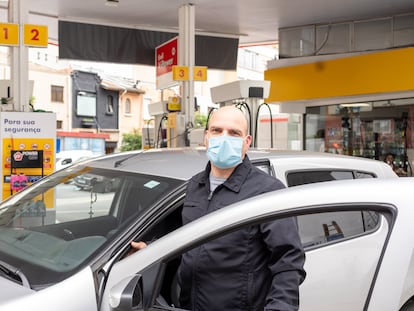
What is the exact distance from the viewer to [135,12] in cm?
1016

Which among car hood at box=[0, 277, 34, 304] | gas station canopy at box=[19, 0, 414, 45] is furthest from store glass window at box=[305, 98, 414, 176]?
car hood at box=[0, 277, 34, 304]

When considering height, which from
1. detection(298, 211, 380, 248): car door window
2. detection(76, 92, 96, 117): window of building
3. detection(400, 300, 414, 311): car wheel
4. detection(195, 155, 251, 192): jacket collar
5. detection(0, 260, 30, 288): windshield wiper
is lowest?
detection(400, 300, 414, 311): car wheel

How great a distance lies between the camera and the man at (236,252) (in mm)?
1912

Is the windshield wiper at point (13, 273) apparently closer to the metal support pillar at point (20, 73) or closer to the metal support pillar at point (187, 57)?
the metal support pillar at point (20, 73)

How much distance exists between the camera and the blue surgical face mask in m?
2.15

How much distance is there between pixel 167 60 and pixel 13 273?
25.4 ft

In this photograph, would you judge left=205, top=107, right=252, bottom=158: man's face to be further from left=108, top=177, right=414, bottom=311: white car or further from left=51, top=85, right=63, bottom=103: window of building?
left=51, top=85, right=63, bottom=103: window of building

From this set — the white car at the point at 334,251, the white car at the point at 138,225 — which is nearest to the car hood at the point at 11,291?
the white car at the point at 138,225

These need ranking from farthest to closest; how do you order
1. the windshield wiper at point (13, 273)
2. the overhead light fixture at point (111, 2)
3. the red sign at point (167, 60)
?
the overhead light fixture at point (111, 2)
the red sign at point (167, 60)
the windshield wiper at point (13, 273)

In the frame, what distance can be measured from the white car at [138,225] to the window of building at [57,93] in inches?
1398

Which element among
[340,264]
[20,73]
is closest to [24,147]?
[20,73]

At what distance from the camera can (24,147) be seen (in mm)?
6105

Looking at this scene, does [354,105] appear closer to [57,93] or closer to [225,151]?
[225,151]

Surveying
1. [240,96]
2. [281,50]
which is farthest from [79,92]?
[240,96]
